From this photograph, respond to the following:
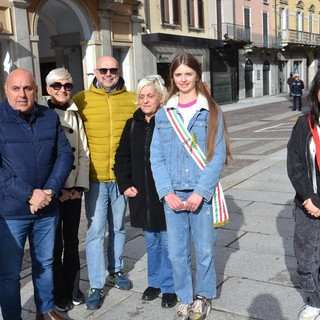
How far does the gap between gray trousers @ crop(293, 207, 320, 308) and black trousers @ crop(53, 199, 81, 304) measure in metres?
1.66

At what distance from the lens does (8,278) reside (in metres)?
2.91

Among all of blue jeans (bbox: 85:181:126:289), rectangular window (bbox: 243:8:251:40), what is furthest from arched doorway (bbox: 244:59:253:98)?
blue jeans (bbox: 85:181:126:289)

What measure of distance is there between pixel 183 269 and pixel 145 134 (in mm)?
1042

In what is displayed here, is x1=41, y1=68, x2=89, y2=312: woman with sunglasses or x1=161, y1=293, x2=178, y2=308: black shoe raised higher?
x1=41, y1=68, x2=89, y2=312: woman with sunglasses

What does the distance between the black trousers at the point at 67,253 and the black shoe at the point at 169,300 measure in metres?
0.71

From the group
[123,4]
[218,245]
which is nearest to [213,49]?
[123,4]

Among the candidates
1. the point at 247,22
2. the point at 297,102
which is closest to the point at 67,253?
the point at 297,102

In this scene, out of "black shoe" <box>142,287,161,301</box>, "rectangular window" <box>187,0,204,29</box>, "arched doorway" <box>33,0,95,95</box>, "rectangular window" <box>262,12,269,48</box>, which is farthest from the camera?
"rectangular window" <box>262,12,269,48</box>

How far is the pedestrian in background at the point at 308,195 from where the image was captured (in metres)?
2.91

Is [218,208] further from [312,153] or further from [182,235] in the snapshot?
[312,153]

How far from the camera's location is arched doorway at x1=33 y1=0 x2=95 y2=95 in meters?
17.4

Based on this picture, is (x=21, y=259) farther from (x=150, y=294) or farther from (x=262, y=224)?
(x=262, y=224)

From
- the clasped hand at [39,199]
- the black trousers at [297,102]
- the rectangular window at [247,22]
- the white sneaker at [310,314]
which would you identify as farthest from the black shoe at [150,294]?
the rectangular window at [247,22]

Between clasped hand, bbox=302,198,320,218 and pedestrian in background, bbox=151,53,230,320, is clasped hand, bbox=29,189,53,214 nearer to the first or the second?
pedestrian in background, bbox=151,53,230,320
